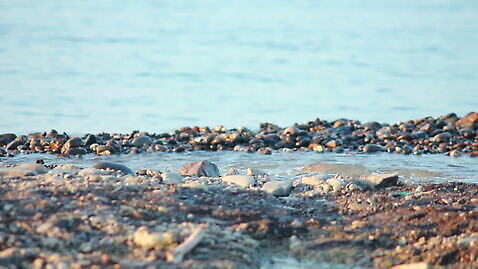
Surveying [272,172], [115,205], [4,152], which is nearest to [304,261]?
[115,205]

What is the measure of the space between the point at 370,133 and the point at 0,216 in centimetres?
851

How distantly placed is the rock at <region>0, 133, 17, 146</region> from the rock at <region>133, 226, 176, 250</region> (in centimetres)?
786

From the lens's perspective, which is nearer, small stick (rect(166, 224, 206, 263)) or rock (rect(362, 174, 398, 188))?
small stick (rect(166, 224, 206, 263))

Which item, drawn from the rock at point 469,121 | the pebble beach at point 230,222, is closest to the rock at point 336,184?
the pebble beach at point 230,222

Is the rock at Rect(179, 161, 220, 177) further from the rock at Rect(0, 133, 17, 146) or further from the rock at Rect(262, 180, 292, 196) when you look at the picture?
the rock at Rect(0, 133, 17, 146)

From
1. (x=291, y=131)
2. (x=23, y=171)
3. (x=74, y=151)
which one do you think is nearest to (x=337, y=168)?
(x=291, y=131)

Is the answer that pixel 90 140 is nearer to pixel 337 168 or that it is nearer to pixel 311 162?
pixel 311 162

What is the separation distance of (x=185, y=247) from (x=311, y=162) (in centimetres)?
570

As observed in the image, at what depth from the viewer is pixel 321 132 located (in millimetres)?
12031

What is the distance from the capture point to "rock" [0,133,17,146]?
11.2 meters

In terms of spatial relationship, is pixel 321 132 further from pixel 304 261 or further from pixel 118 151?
pixel 304 261

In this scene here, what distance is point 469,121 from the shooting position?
41.2ft

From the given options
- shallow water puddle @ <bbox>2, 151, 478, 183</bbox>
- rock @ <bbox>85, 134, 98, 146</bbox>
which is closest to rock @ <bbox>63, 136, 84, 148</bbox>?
rock @ <bbox>85, 134, 98, 146</bbox>

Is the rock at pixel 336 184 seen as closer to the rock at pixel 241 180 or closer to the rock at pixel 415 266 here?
the rock at pixel 241 180
